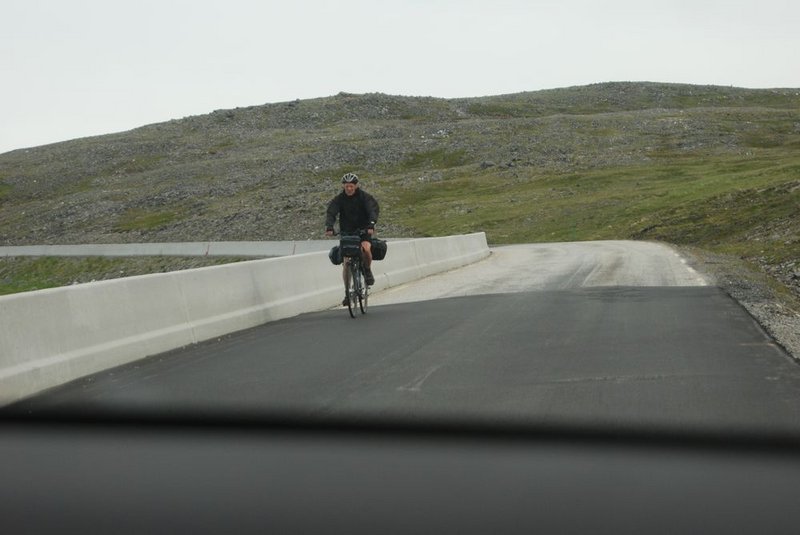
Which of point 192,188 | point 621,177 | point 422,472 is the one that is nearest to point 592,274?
point 422,472

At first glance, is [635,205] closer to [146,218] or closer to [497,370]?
[146,218]

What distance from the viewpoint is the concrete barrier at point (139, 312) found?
28.9ft

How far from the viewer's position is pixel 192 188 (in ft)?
312

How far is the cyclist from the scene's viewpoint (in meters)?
13.9

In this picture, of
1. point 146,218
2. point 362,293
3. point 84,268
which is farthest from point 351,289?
point 146,218

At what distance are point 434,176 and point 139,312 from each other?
251 ft

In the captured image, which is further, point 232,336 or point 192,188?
point 192,188

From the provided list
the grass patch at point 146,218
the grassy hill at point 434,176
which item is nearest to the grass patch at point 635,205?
the grassy hill at point 434,176

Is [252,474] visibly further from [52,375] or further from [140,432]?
[52,375]

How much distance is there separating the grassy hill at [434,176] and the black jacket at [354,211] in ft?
45.8

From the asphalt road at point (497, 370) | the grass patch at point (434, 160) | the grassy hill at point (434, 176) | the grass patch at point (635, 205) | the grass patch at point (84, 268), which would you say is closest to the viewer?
the asphalt road at point (497, 370)

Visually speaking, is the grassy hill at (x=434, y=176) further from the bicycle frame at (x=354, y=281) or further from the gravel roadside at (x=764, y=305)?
the bicycle frame at (x=354, y=281)

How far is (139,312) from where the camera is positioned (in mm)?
10938

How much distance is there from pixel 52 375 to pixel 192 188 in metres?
88.1
